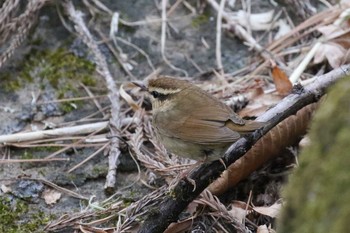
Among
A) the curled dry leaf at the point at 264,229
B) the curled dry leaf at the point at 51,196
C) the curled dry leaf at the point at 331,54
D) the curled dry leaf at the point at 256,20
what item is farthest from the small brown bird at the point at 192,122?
the curled dry leaf at the point at 256,20

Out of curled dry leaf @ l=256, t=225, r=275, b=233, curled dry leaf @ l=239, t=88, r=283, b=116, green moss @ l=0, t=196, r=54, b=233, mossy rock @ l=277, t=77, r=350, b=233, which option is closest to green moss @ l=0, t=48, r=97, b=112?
green moss @ l=0, t=196, r=54, b=233

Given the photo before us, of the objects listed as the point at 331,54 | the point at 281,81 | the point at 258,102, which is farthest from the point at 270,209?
the point at 331,54

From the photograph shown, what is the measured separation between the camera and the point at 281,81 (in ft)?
14.9

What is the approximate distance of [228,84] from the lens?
16.1 feet

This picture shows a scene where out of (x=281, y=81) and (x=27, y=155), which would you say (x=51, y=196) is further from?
(x=281, y=81)

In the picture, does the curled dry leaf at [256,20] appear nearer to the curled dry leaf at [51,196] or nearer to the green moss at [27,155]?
the green moss at [27,155]

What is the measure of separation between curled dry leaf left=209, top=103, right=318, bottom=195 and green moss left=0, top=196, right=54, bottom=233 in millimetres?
1009

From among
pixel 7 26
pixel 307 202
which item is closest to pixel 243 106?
pixel 7 26

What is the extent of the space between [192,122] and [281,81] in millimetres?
1036

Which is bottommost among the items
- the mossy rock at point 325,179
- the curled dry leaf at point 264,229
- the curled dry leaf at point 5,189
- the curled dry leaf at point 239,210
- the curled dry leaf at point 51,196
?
the curled dry leaf at point 51,196

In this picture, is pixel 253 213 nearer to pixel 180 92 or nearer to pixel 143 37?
pixel 180 92

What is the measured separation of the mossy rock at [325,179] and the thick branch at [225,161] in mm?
1435

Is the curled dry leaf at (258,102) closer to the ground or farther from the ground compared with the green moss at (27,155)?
farther from the ground

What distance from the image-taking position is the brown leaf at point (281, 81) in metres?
4.50
